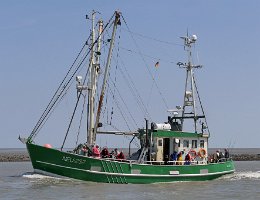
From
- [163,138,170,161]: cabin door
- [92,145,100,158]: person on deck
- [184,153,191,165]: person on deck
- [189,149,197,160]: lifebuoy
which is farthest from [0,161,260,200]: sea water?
[189,149,197,160]: lifebuoy

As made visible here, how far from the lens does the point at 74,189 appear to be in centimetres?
2948

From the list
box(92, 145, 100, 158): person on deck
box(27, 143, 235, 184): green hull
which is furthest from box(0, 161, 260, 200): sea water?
box(92, 145, 100, 158): person on deck

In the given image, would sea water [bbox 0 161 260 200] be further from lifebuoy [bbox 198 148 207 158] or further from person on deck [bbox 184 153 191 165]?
lifebuoy [bbox 198 148 207 158]

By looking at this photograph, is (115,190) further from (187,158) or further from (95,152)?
(187,158)

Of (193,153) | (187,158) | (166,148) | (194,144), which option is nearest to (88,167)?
(166,148)

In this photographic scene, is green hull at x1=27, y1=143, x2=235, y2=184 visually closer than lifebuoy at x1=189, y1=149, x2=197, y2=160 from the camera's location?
Yes

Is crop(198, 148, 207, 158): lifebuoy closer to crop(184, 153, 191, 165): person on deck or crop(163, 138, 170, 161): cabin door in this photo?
crop(184, 153, 191, 165): person on deck

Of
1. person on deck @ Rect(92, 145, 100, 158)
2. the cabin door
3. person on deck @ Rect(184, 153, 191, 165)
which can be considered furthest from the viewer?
the cabin door

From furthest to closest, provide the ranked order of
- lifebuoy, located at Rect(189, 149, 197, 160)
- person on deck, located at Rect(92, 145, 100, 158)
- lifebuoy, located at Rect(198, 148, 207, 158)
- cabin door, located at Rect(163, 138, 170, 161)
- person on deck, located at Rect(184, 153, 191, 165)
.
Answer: lifebuoy, located at Rect(198, 148, 207, 158) < lifebuoy, located at Rect(189, 149, 197, 160) < cabin door, located at Rect(163, 138, 170, 161) < person on deck, located at Rect(184, 153, 191, 165) < person on deck, located at Rect(92, 145, 100, 158)

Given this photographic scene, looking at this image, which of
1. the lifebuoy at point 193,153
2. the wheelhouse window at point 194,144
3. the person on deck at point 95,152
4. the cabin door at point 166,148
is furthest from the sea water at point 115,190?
the wheelhouse window at point 194,144

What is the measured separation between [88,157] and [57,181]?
2.15 meters

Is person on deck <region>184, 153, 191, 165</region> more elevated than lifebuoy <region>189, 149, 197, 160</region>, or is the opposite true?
lifebuoy <region>189, 149, 197, 160</region>

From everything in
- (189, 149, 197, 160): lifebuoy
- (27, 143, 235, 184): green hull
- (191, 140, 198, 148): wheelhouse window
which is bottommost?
(27, 143, 235, 184): green hull

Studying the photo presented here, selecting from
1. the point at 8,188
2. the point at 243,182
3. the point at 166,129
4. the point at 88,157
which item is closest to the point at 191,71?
the point at 166,129
